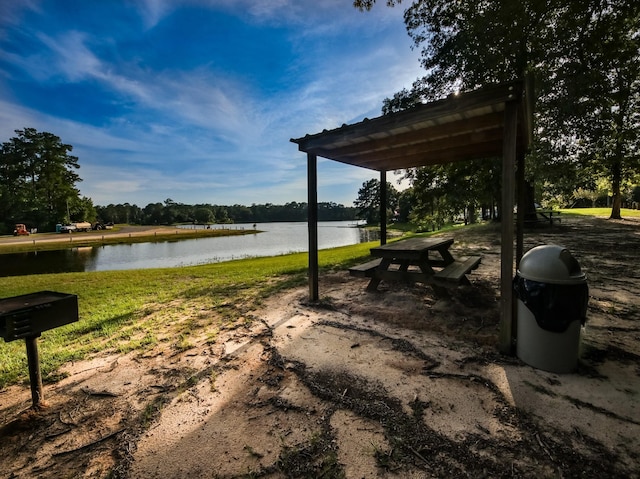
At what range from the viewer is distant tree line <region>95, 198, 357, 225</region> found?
7994 cm

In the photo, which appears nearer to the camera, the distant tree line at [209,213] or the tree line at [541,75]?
the tree line at [541,75]

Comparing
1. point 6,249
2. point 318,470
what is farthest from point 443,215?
point 6,249

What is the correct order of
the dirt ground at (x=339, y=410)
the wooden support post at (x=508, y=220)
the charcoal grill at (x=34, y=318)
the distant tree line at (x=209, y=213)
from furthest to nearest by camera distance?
the distant tree line at (x=209, y=213) < the wooden support post at (x=508, y=220) < the charcoal grill at (x=34, y=318) < the dirt ground at (x=339, y=410)

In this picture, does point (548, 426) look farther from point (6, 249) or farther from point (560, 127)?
point (6, 249)

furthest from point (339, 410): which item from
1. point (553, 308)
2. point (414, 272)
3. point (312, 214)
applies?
point (312, 214)

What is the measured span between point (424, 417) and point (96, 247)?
35.3 metres

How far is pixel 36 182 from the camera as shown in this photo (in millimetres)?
45031

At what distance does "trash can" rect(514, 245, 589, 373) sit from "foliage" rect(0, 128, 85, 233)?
59.4 metres

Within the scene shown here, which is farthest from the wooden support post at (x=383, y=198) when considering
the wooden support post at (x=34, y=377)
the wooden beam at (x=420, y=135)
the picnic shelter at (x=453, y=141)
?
the wooden support post at (x=34, y=377)

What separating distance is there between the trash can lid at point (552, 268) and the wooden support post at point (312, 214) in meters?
2.79

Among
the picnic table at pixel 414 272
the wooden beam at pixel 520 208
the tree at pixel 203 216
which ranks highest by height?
the tree at pixel 203 216

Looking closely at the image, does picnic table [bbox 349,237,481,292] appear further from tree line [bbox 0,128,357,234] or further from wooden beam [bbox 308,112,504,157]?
tree line [bbox 0,128,357,234]

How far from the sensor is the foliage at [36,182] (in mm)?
42031

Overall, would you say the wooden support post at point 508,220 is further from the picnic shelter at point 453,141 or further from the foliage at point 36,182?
the foliage at point 36,182
